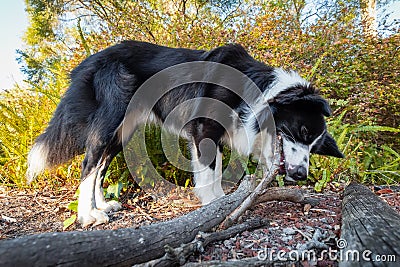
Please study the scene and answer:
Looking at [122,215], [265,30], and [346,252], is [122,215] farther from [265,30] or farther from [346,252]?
[265,30]

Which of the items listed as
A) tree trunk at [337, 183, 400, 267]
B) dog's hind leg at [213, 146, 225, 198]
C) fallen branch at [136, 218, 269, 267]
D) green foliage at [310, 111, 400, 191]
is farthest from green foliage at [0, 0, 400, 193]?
fallen branch at [136, 218, 269, 267]

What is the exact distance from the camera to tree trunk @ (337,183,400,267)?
105 centimetres

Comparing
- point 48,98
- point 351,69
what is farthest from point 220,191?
point 351,69

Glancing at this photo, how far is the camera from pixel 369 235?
127 centimetres

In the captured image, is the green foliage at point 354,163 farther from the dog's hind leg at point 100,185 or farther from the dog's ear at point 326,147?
the dog's hind leg at point 100,185

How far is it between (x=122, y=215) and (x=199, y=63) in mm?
1611

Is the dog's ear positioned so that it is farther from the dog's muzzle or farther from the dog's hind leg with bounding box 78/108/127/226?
the dog's hind leg with bounding box 78/108/127/226

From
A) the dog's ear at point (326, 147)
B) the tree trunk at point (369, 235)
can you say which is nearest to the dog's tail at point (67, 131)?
the dog's ear at point (326, 147)

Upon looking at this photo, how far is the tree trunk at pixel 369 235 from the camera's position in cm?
105

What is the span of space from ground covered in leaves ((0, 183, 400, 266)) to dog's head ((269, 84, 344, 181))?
0.32 m

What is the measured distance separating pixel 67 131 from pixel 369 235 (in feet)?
8.20

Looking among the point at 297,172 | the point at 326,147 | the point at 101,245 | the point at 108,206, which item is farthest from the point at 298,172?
the point at 101,245

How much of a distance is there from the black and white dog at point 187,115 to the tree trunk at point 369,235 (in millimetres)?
735

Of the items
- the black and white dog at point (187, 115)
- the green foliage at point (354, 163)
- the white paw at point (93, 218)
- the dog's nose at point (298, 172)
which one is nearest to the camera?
the white paw at point (93, 218)
